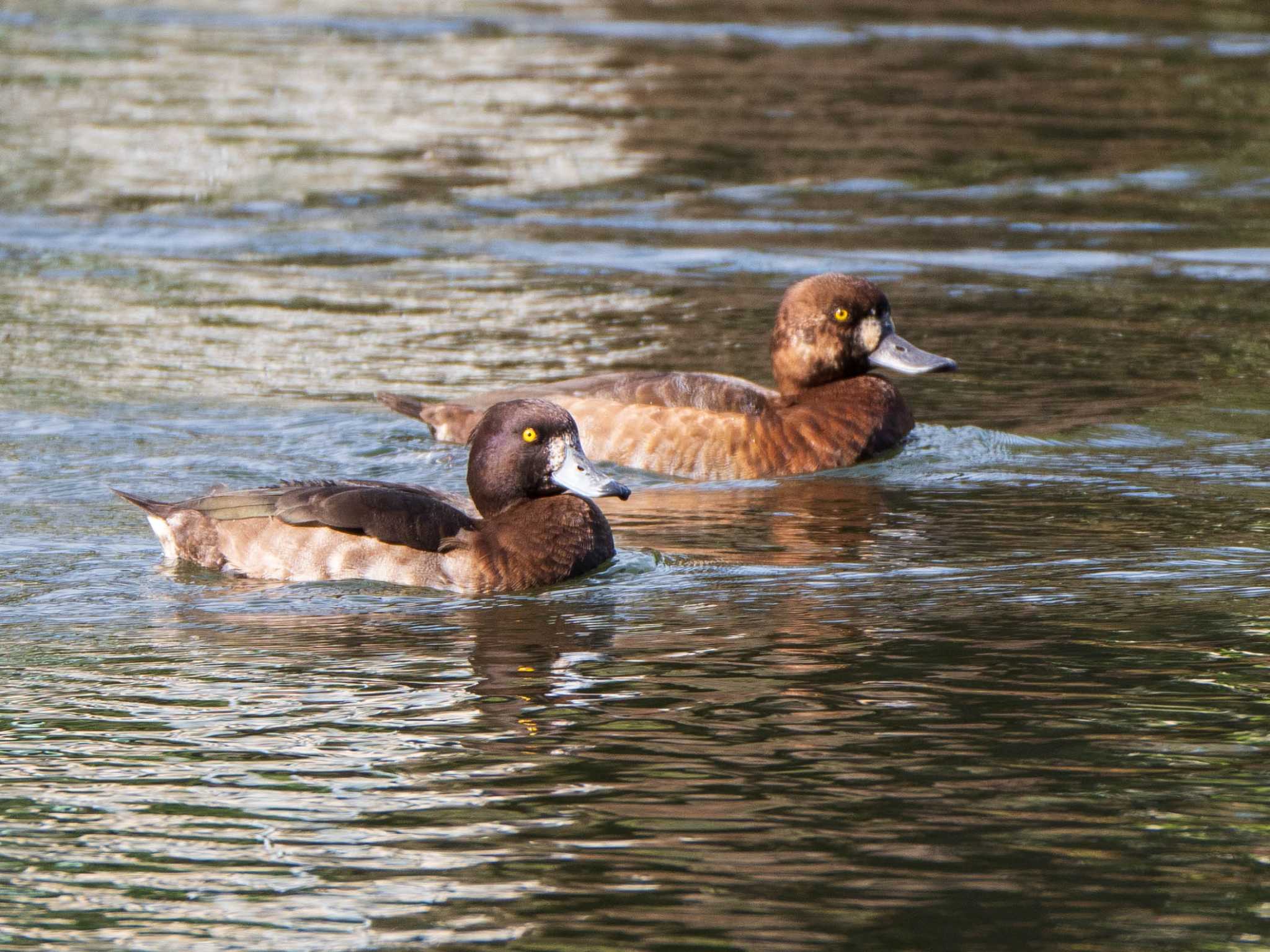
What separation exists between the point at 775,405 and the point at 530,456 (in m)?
3.05

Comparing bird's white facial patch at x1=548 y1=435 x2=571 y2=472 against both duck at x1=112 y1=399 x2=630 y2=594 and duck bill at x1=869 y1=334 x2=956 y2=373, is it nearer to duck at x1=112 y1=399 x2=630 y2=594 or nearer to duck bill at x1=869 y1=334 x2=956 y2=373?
duck at x1=112 y1=399 x2=630 y2=594

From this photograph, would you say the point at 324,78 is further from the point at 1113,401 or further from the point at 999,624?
the point at 999,624

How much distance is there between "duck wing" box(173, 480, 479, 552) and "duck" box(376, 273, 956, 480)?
2.56 meters

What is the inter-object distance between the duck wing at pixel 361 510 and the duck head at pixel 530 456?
0.21 m

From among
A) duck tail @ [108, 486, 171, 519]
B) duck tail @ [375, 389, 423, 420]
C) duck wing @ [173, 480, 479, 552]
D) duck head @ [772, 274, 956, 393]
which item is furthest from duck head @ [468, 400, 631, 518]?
duck head @ [772, 274, 956, 393]

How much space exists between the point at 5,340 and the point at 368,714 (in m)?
8.32

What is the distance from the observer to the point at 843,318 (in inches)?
479

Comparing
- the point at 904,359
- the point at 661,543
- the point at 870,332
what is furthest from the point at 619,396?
the point at 661,543

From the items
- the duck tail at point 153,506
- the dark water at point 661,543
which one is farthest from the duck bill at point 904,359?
the duck tail at point 153,506

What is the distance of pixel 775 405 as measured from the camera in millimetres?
12023

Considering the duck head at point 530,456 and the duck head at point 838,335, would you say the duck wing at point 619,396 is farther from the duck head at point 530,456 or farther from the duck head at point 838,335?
the duck head at point 530,456

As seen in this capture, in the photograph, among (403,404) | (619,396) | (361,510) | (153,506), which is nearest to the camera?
(361,510)

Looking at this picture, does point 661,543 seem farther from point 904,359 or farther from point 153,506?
point 904,359

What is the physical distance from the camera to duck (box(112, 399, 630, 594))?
29.7 ft
